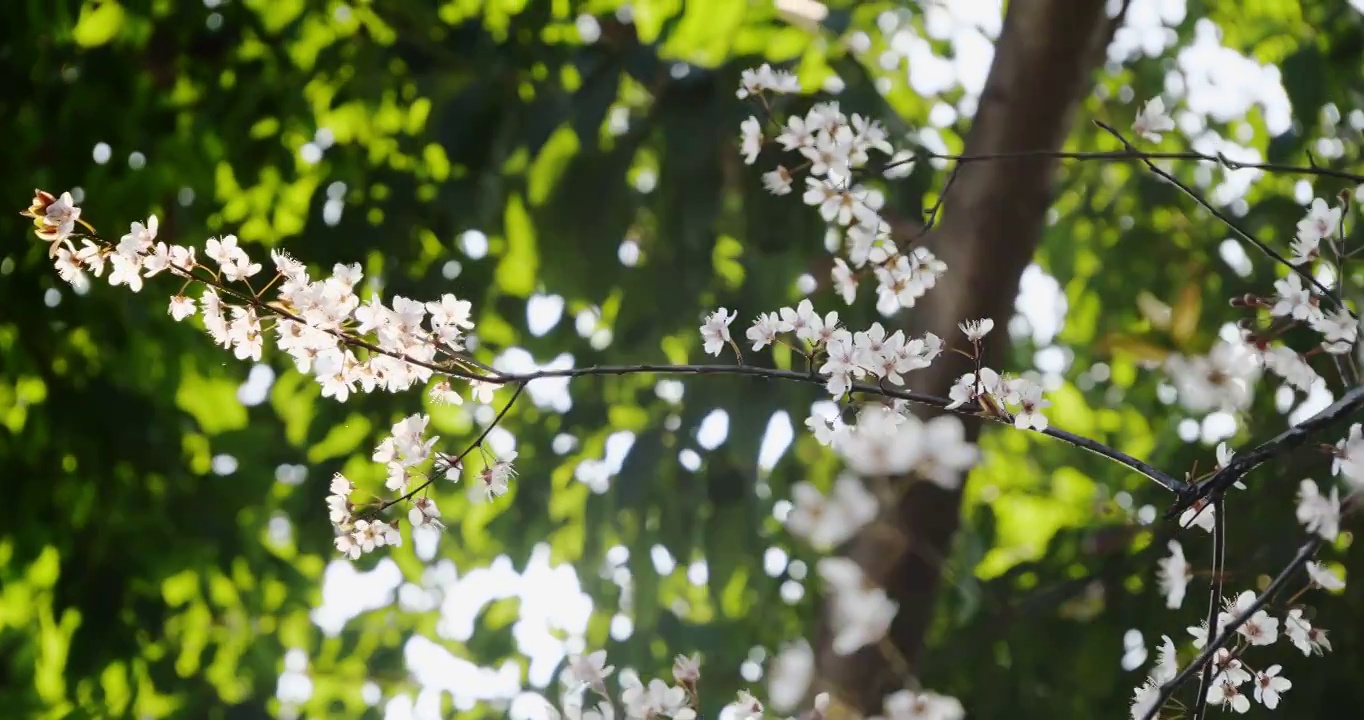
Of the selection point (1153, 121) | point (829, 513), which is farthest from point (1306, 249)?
point (829, 513)

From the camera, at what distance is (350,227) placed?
159 centimetres

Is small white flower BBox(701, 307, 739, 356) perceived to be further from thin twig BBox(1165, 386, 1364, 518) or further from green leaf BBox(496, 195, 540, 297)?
green leaf BBox(496, 195, 540, 297)

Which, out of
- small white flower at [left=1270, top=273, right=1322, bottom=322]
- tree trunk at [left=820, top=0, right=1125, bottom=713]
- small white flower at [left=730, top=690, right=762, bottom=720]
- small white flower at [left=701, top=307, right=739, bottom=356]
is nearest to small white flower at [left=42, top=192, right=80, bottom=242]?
small white flower at [left=701, top=307, right=739, bottom=356]

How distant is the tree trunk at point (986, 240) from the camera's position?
150cm

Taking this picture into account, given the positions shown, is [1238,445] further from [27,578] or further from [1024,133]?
[27,578]

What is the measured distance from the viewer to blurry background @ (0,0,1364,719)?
152cm

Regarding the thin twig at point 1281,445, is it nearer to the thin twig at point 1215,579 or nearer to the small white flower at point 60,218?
the thin twig at point 1215,579

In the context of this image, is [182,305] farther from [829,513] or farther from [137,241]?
[829,513]

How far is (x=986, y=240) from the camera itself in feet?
5.01

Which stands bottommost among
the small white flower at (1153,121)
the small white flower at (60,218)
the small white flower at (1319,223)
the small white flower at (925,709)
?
the small white flower at (925,709)

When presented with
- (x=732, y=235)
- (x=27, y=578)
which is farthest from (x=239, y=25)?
(x=27, y=578)

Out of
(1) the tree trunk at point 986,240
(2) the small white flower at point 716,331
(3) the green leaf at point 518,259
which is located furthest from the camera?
(3) the green leaf at point 518,259

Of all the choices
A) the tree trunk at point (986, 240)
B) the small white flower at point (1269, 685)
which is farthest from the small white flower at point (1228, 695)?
the tree trunk at point (986, 240)

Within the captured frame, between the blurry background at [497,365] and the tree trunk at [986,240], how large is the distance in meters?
0.02
